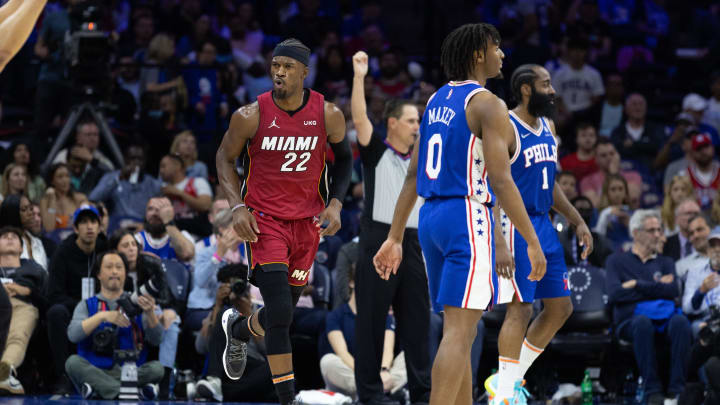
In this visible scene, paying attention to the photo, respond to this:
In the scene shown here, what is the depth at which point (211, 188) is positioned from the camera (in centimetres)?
1195

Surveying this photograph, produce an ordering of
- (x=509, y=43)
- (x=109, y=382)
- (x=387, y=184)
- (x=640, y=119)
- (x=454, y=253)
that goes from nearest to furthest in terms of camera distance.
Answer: (x=454, y=253) < (x=387, y=184) < (x=109, y=382) < (x=640, y=119) < (x=509, y=43)

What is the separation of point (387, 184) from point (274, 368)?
7.40 feet

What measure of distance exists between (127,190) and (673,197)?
5857 millimetres

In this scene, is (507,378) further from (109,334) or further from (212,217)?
(212,217)

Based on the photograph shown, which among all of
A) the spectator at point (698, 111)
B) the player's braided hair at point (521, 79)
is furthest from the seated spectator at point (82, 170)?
the spectator at point (698, 111)

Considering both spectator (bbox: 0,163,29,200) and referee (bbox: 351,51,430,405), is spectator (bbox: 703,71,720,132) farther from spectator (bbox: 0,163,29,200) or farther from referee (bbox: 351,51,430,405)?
spectator (bbox: 0,163,29,200)

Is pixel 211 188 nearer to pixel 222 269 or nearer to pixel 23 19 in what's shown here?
pixel 222 269

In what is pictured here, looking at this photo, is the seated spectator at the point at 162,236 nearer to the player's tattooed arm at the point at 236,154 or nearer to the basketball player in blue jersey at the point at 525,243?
the player's tattooed arm at the point at 236,154

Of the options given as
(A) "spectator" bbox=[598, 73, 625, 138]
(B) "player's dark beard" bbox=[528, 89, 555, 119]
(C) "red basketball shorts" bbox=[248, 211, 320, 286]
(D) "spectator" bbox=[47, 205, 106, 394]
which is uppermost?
(A) "spectator" bbox=[598, 73, 625, 138]

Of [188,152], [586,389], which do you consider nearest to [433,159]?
[586,389]

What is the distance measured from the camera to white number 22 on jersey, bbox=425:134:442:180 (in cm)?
577

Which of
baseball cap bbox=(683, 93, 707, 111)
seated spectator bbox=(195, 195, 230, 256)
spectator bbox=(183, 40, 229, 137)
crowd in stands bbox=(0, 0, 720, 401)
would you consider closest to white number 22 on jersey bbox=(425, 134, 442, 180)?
crowd in stands bbox=(0, 0, 720, 401)

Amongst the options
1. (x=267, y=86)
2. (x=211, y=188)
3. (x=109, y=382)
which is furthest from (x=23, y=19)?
(x=267, y=86)

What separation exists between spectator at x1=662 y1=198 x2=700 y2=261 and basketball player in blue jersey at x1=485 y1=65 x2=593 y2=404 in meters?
4.16
